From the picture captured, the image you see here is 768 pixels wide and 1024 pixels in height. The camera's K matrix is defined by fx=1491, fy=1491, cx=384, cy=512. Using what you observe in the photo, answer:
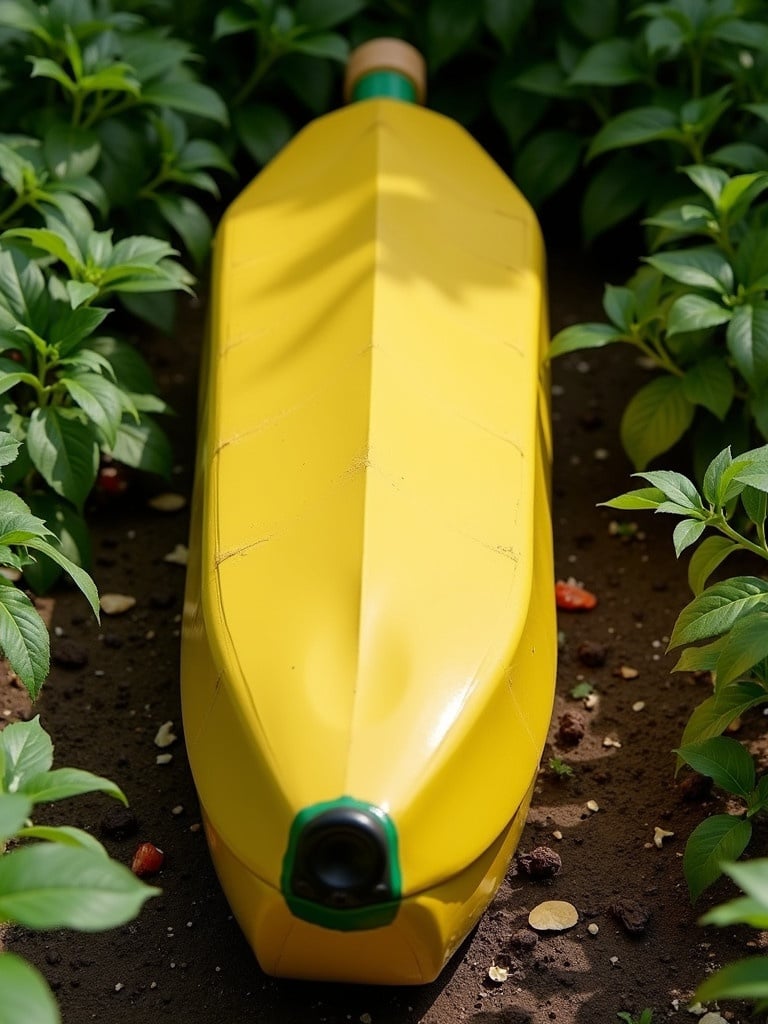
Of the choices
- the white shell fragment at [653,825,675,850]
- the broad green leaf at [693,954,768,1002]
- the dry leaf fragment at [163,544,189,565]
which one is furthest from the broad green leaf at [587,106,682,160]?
the broad green leaf at [693,954,768,1002]

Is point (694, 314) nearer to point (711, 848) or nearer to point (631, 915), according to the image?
point (711, 848)

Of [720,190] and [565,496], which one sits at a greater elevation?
[720,190]

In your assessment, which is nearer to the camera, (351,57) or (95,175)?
(95,175)

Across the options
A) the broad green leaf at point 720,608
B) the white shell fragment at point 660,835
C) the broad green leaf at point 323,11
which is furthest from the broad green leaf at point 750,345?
the broad green leaf at point 323,11

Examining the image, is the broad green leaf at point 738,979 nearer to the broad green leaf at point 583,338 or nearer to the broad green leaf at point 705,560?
the broad green leaf at point 705,560

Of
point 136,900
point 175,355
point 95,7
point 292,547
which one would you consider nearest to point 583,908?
point 292,547

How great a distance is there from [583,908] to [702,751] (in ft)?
1.09

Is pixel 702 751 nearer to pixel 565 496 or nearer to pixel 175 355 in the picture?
pixel 565 496

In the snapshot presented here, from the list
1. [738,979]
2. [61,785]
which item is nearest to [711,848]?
[738,979]

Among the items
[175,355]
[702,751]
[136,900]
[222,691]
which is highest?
[136,900]

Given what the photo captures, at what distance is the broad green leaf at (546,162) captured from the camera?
3.79 meters

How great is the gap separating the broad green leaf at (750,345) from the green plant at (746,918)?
131 cm

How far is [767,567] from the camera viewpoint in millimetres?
3105

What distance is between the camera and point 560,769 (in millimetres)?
2705
